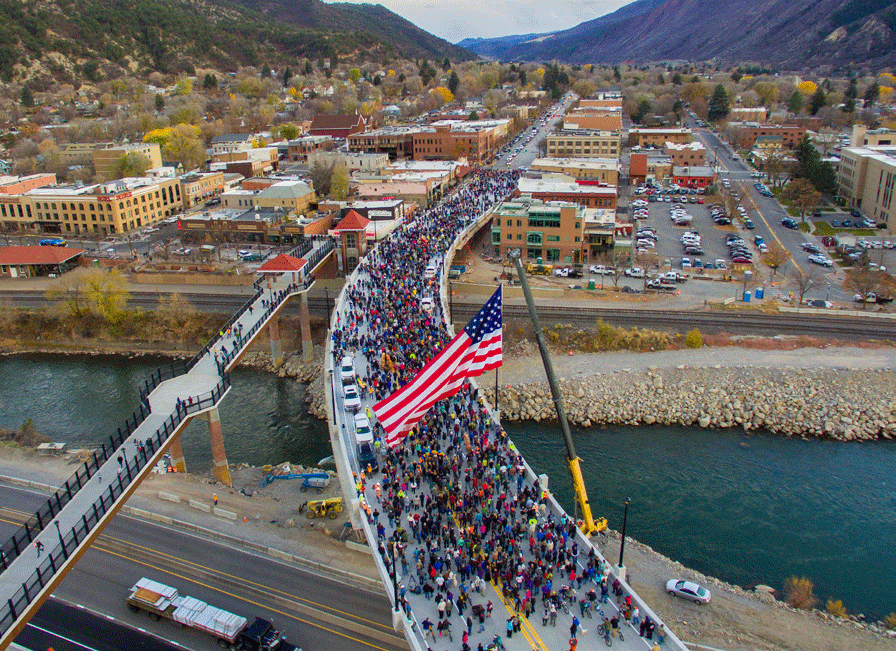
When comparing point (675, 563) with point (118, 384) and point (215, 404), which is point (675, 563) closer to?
point (215, 404)

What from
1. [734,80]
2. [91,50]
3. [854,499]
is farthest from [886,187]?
[91,50]

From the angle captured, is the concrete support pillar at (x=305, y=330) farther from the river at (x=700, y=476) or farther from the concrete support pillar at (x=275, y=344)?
the river at (x=700, y=476)

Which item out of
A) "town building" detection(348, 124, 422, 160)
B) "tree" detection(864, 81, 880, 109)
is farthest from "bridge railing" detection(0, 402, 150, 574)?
"tree" detection(864, 81, 880, 109)

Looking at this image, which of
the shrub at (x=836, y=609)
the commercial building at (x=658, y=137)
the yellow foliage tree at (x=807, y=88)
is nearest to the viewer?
the shrub at (x=836, y=609)

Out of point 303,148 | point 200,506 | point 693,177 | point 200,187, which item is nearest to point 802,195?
point 693,177

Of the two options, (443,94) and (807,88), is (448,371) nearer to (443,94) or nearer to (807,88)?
(443,94)

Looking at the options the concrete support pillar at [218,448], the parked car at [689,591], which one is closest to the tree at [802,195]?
the parked car at [689,591]

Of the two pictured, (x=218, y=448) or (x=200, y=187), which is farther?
(x=200, y=187)

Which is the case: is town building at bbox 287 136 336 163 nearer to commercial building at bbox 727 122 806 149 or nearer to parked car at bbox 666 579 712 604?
commercial building at bbox 727 122 806 149
